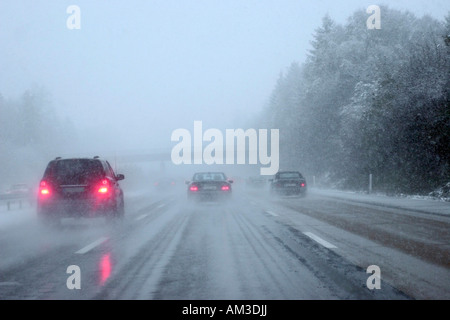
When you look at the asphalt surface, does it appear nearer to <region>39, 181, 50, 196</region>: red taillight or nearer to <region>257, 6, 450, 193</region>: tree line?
<region>39, 181, 50, 196</region>: red taillight

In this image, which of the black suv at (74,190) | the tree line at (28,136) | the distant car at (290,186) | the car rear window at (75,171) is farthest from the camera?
the tree line at (28,136)

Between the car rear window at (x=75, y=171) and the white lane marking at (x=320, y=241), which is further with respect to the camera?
the car rear window at (x=75, y=171)

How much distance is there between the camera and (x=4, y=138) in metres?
66.0

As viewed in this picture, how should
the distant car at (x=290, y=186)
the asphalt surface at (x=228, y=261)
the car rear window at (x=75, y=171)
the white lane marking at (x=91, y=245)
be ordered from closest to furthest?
the asphalt surface at (x=228, y=261) → the white lane marking at (x=91, y=245) → the car rear window at (x=75, y=171) → the distant car at (x=290, y=186)

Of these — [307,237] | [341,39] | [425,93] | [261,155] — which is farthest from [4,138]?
[307,237]

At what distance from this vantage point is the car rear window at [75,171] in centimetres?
1309

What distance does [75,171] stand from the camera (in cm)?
1322

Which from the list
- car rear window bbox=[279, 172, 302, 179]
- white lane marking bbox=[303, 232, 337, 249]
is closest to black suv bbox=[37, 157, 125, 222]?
white lane marking bbox=[303, 232, 337, 249]

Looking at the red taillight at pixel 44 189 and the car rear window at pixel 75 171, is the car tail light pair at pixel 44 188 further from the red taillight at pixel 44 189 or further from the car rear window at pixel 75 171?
the car rear window at pixel 75 171

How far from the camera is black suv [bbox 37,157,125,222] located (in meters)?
12.9

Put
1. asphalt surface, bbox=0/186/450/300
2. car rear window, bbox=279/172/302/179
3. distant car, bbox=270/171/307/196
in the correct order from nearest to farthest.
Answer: asphalt surface, bbox=0/186/450/300 < distant car, bbox=270/171/307/196 < car rear window, bbox=279/172/302/179

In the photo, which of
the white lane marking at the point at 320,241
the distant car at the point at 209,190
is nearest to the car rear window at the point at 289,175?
the distant car at the point at 209,190

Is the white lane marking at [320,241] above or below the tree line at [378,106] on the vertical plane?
below

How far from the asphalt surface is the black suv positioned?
1.76 feet
